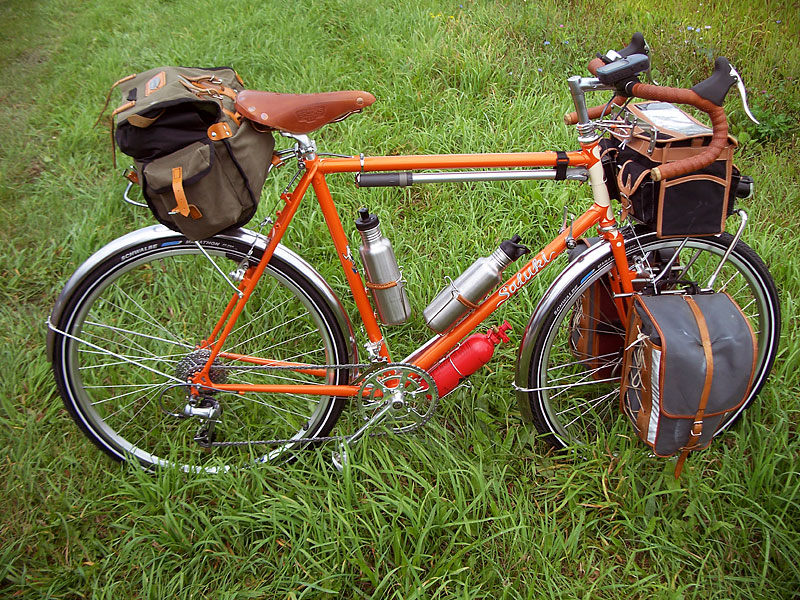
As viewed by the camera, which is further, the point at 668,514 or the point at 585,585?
the point at 668,514

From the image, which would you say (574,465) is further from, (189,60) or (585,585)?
(189,60)

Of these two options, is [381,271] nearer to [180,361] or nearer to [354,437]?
[354,437]

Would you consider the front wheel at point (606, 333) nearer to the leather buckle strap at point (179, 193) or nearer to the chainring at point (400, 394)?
the chainring at point (400, 394)

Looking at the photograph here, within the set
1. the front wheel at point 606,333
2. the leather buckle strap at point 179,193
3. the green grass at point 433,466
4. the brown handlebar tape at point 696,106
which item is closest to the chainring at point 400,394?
the green grass at point 433,466

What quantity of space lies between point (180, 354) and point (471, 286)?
4.27 feet

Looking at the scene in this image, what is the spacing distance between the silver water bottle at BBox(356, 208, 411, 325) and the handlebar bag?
87cm

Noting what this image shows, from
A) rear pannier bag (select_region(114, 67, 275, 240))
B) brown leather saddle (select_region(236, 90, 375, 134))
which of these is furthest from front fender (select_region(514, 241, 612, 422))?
rear pannier bag (select_region(114, 67, 275, 240))

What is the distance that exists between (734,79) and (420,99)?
2.84m

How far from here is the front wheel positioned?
2.12 meters

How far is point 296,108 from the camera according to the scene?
1.80m

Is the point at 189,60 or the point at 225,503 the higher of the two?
the point at 189,60

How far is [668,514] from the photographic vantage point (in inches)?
88.0

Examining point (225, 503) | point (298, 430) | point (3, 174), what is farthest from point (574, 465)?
point (3, 174)

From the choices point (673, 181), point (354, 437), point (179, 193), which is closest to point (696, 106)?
point (673, 181)
